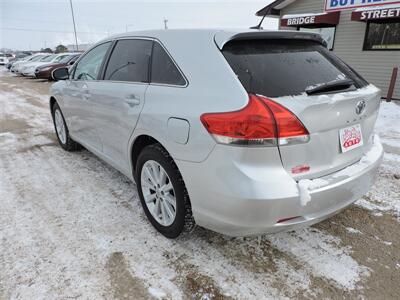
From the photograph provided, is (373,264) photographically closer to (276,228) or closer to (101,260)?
(276,228)

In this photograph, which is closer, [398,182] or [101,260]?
[101,260]

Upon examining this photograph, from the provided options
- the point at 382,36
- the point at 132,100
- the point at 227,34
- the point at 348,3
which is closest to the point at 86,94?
the point at 132,100

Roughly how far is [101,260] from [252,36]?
1.95 metres

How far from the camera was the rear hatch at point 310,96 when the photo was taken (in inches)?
77.4

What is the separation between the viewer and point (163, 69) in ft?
8.33

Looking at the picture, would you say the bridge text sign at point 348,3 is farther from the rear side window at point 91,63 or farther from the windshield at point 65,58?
the windshield at point 65,58

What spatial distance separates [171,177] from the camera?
7.79 feet

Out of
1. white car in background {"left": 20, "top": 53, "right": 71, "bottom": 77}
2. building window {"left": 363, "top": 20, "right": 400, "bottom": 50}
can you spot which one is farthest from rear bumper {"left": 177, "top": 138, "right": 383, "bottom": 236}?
white car in background {"left": 20, "top": 53, "right": 71, "bottom": 77}

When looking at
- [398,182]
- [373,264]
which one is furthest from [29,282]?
[398,182]

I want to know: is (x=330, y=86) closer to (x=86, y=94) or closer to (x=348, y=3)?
(x=86, y=94)

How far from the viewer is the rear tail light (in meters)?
1.87

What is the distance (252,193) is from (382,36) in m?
11.5

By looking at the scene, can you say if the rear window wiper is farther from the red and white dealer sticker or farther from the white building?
the white building

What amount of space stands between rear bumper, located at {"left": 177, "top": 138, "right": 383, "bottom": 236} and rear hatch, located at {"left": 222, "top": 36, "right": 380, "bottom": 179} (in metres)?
0.10
